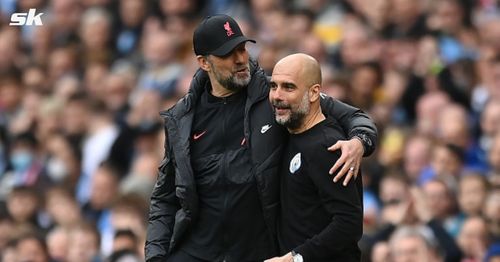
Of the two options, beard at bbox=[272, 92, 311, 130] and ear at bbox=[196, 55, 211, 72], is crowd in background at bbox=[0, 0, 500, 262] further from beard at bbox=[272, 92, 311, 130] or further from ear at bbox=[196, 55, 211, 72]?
beard at bbox=[272, 92, 311, 130]

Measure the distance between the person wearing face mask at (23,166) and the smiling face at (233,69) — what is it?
6.39 meters

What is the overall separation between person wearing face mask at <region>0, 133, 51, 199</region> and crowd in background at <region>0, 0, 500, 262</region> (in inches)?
0.8

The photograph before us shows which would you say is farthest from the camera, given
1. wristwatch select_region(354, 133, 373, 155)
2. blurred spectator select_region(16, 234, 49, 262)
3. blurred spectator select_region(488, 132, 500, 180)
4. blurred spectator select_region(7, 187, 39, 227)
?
blurred spectator select_region(7, 187, 39, 227)

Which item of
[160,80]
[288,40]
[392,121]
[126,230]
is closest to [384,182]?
[392,121]

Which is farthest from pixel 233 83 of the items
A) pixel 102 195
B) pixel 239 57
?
pixel 102 195

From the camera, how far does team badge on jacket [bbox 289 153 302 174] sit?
25.0 feet

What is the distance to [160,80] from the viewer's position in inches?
579

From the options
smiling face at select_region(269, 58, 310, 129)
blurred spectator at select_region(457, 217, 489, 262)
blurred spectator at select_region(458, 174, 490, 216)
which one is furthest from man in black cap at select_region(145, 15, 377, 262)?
blurred spectator at select_region(458, 174, 490, 216)

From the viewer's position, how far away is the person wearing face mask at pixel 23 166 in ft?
46.8

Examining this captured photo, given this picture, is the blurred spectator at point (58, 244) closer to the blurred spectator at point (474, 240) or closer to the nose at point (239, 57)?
the blurred spectator at point (474, 240)

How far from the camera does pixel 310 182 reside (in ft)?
24.9

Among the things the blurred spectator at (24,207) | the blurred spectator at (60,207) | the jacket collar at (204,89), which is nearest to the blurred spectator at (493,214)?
the jacket collar at (204,89)

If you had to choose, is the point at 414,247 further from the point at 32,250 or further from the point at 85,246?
the point at 32,250

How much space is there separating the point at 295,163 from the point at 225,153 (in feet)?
1.55
